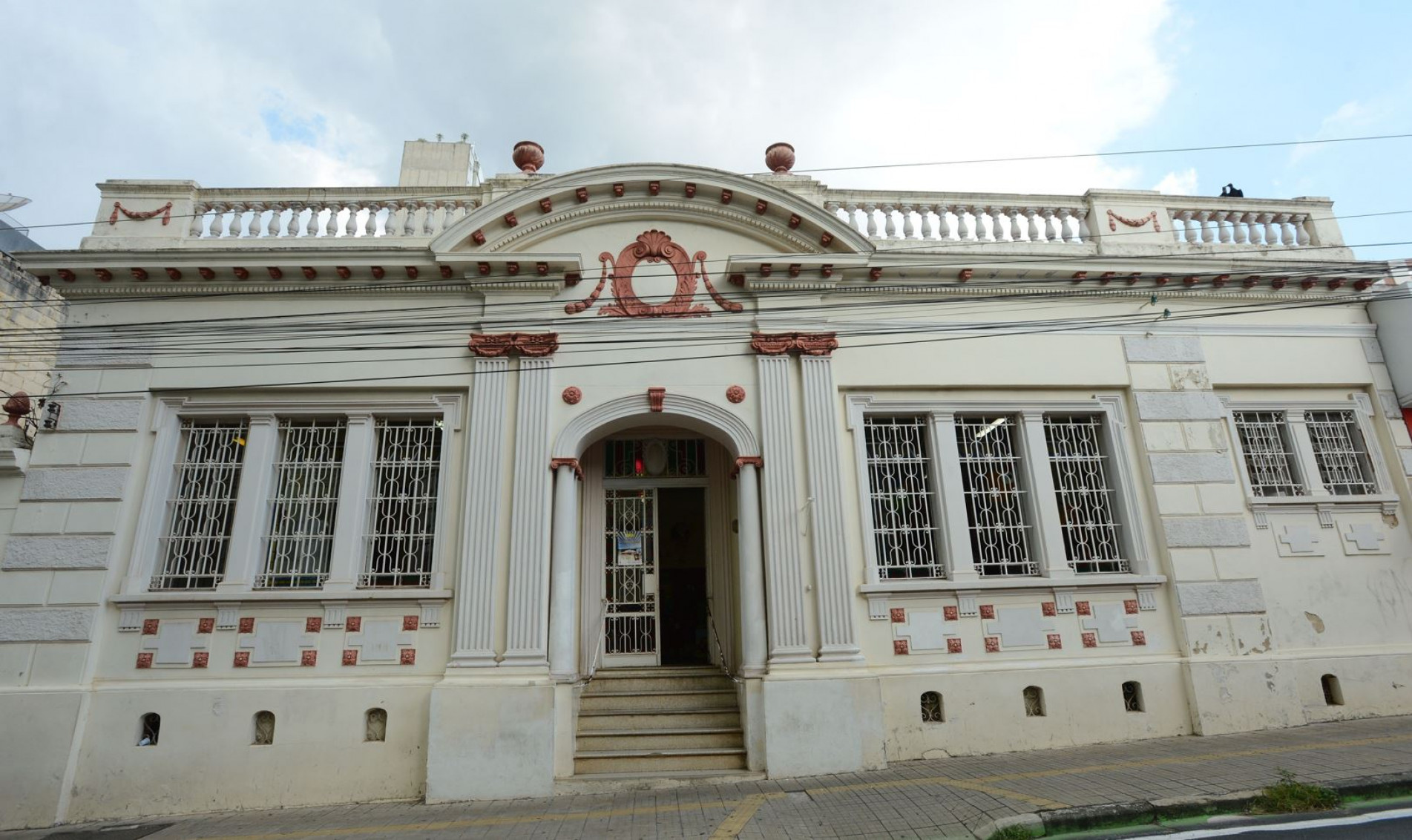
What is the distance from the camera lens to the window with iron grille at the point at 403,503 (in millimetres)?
7988

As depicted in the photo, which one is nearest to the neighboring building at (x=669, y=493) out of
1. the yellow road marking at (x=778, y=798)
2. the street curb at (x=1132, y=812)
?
the yellow road marking at (x=778, y=798)

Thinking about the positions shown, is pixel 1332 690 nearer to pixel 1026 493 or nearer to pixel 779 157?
pixel 1026 493

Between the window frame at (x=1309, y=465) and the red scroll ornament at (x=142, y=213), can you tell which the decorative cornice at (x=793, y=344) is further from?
the red scroll ornament at (x=142, y=213)

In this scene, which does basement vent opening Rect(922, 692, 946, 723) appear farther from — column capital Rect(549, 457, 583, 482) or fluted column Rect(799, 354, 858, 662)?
column capital Rect(549, 457, 583, 482)

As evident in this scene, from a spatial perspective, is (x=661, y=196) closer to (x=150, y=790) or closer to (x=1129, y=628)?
(x=1129, y=628)

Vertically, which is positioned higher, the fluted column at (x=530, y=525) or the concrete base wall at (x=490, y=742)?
the fluted column at (x=530, y=525)

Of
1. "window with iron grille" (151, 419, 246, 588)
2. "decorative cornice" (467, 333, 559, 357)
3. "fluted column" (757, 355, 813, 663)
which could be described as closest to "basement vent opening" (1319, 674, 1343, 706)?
"fluted column" (757, 355, 813, 663)

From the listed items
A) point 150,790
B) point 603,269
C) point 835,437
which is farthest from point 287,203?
point 835,437

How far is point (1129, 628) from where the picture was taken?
8.17 meters

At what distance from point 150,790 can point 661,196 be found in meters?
8.46

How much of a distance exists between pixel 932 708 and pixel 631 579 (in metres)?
3.89

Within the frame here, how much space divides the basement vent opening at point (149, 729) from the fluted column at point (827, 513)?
6.94 metres

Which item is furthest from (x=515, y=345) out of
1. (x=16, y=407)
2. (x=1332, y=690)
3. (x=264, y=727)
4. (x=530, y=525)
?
(x=1332, y=690)

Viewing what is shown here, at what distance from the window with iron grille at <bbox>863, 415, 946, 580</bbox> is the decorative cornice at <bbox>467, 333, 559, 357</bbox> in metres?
3.97
